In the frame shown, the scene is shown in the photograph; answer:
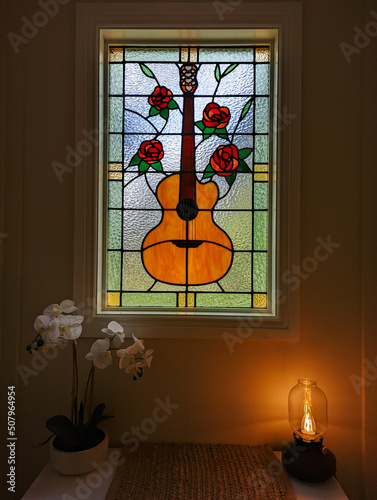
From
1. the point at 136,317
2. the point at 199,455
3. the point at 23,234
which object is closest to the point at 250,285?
the point at 136,317

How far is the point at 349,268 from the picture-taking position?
1484mm

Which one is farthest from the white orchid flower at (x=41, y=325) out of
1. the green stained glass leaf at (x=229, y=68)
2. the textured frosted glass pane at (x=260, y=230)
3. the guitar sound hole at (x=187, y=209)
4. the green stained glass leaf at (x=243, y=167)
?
the green stained glass leaf at (x=229, y=68)

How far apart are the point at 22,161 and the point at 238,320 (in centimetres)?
121

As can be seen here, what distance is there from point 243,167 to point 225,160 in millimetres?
92

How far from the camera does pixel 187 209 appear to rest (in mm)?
1592

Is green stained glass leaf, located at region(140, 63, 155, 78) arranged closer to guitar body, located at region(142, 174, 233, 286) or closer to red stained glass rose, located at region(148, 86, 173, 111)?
red stained glass rose, located at region(148, 86, 173, 111)

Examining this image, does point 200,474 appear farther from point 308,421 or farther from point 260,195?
point 260,195

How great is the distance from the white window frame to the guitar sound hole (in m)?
0.38

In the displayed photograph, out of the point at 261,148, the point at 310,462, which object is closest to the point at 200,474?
the point at 310,462

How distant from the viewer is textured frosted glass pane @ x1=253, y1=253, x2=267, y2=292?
1584 millimetres

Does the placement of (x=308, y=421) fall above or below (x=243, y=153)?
below

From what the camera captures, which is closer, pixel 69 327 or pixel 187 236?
pixel 69 327

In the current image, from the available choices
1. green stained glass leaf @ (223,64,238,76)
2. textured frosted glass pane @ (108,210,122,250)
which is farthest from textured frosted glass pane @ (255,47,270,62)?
textured frosted glass pane @ (108,210,122,250)

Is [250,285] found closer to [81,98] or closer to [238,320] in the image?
[238,320]
